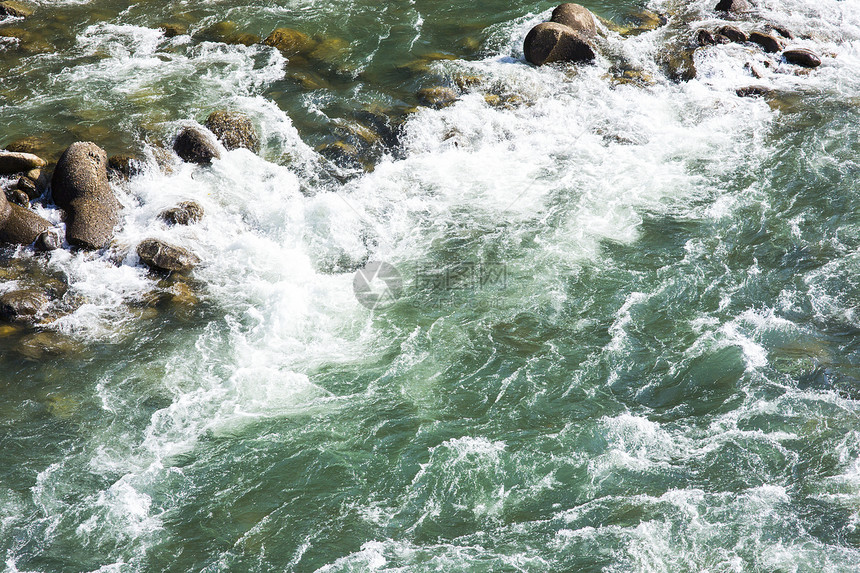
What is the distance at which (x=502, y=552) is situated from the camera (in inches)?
233

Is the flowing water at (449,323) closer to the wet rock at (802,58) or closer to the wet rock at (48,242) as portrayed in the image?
the wet rock at (48,242)

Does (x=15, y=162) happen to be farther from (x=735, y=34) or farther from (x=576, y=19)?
(x=735, y=34)

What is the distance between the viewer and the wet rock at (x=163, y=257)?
9.14 metres

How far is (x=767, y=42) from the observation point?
13.9 metres

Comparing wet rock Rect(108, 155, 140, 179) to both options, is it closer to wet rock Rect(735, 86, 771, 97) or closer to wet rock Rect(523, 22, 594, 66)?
wet rock Rect(523, 22, 594, 66)

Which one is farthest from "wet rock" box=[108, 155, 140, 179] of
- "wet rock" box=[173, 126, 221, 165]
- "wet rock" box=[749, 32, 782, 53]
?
"wet rock" box=[749, 32, 782, 53]

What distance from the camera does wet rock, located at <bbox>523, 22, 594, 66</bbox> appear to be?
13.3 m

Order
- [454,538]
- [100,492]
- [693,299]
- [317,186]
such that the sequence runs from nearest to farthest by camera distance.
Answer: [454,538] → [100,492] → [693,299] → [317,186]

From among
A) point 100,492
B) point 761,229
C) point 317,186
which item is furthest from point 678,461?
point 317,186

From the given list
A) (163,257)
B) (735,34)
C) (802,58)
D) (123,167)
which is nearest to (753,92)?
(802,58)

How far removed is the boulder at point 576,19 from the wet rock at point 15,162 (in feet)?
32.7

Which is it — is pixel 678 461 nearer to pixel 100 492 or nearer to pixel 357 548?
pixel 357 548

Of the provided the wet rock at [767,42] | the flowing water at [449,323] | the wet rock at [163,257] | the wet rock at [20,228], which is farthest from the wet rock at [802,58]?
the wet rock at [20,228]

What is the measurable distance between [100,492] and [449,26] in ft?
39.3
